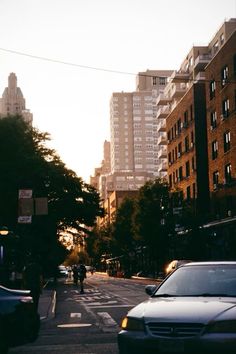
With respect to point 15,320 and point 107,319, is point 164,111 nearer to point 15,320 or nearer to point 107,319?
point 107,319

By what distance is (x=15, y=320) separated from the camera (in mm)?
9555

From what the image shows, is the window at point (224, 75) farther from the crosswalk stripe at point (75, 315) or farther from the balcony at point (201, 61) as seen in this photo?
the crosswalk stripe at point (75, 315)

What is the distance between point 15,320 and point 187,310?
378 centimetres

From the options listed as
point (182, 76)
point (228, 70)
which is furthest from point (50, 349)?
point (182, 76)

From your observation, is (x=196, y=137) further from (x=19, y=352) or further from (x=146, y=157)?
(x=146, y=157)

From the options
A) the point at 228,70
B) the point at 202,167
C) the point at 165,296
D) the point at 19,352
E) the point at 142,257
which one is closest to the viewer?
the point at 165,296

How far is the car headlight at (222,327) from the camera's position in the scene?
21.0 ft

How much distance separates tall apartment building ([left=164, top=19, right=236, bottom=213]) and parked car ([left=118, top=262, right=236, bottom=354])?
43.3m

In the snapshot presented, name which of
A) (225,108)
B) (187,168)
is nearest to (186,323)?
(225,108)

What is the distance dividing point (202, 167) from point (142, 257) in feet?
104

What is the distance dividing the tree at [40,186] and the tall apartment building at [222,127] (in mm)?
12981

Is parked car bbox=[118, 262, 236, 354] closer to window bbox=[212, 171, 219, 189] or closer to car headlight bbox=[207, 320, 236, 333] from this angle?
car headlight bbox=[207, 320, 236, 333]

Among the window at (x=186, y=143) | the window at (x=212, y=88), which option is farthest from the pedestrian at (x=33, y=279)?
the window at (x=186, y=143)

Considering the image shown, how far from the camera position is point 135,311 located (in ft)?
23.5
